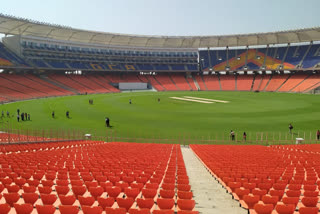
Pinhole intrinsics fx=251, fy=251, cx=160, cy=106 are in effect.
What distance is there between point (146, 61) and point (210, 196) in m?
104

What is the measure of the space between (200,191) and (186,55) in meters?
106

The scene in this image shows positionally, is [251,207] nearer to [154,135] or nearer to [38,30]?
[154,135]

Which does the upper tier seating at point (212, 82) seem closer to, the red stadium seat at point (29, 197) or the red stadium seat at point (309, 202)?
the red stadium seat at point (309, 202)

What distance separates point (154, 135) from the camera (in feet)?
90.6

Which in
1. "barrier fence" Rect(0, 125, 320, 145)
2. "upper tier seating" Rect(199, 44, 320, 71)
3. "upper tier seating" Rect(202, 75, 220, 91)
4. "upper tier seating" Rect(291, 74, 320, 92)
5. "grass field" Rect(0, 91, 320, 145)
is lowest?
"barrier fence" Rect(0, 125, 320, 145)

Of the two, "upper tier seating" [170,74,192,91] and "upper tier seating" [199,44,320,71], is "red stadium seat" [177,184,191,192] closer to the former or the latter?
"upper tier seating" [170,74,192,91]

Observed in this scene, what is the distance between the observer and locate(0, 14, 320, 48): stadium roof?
3049 inches

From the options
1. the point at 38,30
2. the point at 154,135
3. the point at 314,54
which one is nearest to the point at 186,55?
the point at 314,54

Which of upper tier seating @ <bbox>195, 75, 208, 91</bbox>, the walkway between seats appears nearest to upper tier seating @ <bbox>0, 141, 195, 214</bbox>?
the walkway between seats

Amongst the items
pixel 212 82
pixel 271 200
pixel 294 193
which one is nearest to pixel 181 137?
pixel 294 193

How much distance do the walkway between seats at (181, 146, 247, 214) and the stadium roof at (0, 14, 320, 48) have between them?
7512 cm

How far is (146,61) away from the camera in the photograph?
109 m

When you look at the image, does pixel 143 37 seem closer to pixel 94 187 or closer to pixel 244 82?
pixel 244 82

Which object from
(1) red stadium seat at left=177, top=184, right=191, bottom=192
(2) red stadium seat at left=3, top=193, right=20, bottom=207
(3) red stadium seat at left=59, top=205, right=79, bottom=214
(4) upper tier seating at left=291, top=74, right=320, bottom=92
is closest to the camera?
(3) red stadium seat at left=59, top=205, right=79, bottom=214
